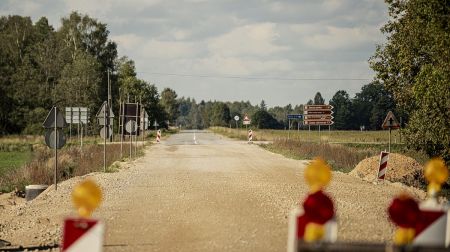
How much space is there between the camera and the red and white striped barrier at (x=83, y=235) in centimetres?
384

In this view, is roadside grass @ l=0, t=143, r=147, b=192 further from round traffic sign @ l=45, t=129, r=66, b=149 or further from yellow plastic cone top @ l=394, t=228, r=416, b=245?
yellow plastic cone top @ l=394, t=228, r=416, b=245

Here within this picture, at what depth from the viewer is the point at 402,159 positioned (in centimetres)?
2225

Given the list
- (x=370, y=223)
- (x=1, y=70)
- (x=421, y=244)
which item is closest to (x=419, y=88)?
(x=370, y=223)

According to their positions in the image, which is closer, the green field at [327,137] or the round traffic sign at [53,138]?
the round traffic sign at [53,138]

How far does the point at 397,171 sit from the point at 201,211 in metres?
11.6

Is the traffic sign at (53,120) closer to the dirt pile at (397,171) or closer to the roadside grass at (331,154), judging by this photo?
the dirt pile at (397,171)

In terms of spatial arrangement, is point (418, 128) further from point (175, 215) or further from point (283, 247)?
point (283, 247)

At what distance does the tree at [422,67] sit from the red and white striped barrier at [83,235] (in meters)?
14.8

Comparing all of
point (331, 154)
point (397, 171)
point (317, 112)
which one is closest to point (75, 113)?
point (331, 154)

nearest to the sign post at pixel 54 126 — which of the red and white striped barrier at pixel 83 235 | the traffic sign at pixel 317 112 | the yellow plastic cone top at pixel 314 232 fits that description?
the red and white striped barrier at pixel 83 235

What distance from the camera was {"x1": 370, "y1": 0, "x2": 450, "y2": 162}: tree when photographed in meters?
17.0

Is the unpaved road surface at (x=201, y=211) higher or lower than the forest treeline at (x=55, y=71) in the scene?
lower

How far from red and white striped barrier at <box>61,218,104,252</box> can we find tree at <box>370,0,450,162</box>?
14832mm

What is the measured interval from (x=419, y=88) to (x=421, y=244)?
14.9 metres
